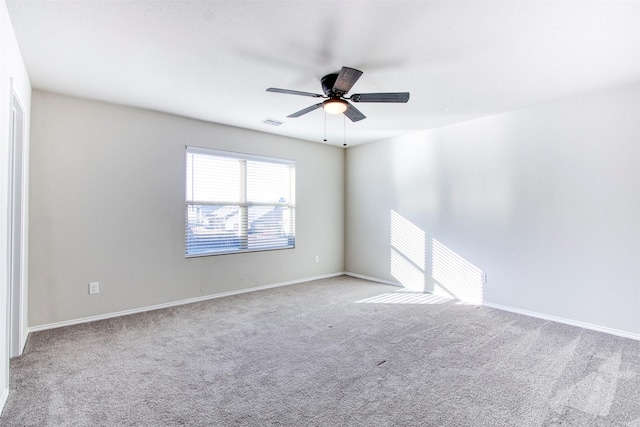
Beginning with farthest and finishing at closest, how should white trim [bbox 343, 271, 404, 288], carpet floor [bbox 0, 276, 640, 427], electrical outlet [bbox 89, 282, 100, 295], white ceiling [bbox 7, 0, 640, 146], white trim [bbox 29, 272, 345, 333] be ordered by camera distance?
white trim [bbox 343, 271, 404, 288], electrical outlet [bbox 89, 282, 100, 295], white trim [bbox 29, 272, 345, 333], white ceiling [bbox 7, 0, 640, 146], carpet floor [bbox 0, 276, 640, 427]

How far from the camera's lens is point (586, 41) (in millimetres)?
2309

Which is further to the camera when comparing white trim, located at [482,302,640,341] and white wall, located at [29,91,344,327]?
white wall, located at [29,91,344,327]

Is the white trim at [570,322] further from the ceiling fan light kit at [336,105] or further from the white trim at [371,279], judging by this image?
the ceiling fan light kit at [336,105]

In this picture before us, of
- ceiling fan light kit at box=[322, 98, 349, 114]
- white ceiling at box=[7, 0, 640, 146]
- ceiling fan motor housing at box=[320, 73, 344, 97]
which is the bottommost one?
ceiling fan light kit at box=[322, 98, 349, 114]

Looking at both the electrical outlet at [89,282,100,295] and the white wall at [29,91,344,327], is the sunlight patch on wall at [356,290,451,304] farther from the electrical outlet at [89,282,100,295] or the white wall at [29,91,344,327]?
the electrical outlet at [89,282,100,295]

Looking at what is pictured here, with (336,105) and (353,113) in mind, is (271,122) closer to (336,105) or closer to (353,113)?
(353,113)

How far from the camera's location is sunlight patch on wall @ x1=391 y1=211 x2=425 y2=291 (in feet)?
15.9

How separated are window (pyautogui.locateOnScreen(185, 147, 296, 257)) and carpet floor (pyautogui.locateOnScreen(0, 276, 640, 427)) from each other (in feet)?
3.98

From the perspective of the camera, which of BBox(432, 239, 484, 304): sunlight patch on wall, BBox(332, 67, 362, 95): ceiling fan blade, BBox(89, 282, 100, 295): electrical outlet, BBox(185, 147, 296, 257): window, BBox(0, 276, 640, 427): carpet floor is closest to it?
BBox(0, 276, 640, 427): carpet floor

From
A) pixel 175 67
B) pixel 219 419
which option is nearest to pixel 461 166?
pixel 175 67

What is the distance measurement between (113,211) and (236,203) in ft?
5.16

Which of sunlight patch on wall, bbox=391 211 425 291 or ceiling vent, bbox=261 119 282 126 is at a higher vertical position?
ceiling vent, bbox=261 119 282 126

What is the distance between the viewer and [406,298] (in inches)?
174

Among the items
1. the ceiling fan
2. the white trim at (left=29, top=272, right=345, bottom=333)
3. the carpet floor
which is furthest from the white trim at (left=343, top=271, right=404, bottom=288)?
the ceiling fan
